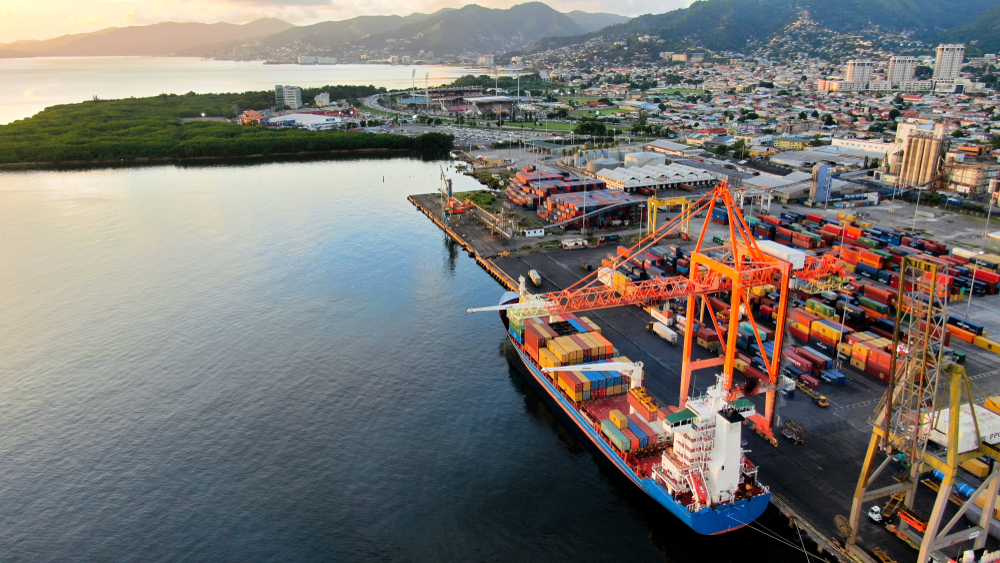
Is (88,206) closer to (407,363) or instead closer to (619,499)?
(407,363)

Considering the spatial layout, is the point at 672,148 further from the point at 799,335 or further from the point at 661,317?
the point at 661,317

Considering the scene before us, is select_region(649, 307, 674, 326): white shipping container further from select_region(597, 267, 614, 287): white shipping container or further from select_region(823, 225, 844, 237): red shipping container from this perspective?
select_region(823, 225, 844, 237): red shipping container

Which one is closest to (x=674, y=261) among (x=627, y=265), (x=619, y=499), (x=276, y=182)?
(x=627, y=265)

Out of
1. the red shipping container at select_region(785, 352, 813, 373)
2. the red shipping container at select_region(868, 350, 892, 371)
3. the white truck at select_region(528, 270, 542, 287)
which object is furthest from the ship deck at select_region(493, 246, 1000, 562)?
the white truck at select_region(528, 270, 542, 287)

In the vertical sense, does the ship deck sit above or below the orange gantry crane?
below

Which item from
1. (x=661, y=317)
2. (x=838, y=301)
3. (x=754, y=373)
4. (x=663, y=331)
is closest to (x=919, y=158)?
(x=838, y=301)

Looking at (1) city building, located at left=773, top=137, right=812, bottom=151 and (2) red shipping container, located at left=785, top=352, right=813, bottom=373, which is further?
(1) city building, located at left=773, top=137, right=812, bottom=151
